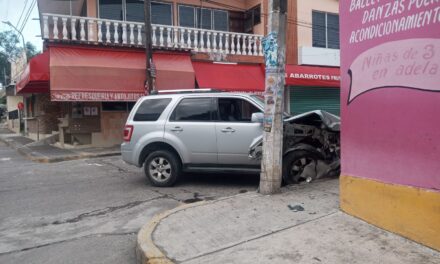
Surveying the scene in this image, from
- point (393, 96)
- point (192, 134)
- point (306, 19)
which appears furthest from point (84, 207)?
point (306, 19)

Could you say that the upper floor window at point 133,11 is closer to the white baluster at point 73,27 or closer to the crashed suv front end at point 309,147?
the white baluster at point 73,27

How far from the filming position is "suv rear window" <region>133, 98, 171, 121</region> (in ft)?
28.1

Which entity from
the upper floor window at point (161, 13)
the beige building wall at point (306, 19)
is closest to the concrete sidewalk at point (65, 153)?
the upper floor window at point (161, 13)

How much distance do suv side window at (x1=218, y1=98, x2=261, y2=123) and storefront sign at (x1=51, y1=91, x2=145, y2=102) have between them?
660 centimetres

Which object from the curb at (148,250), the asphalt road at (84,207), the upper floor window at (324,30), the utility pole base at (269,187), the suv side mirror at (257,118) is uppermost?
the upper floor window at (324,30)

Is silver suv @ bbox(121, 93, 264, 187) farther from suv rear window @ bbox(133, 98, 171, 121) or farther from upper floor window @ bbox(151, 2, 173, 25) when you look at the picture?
upper floor window @ bbox(151, 2, 173, 25)

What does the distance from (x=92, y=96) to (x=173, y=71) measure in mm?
2933

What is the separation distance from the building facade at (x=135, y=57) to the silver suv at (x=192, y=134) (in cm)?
577

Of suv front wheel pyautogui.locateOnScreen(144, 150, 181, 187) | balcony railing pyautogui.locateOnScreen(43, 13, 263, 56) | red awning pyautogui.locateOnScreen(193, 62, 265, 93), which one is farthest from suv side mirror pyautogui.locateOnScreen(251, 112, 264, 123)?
balcony railing pyautogui.locateOnScreen(43, 13, 263, 56)

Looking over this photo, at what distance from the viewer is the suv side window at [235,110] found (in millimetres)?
8172

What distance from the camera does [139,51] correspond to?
15.0 meters

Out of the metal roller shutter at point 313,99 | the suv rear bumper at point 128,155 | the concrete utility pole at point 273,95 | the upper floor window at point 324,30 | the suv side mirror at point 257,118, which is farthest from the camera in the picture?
the metal roller shutter at point 313,99

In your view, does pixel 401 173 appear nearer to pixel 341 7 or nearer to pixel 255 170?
pixel 341 7

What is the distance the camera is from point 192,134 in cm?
824
